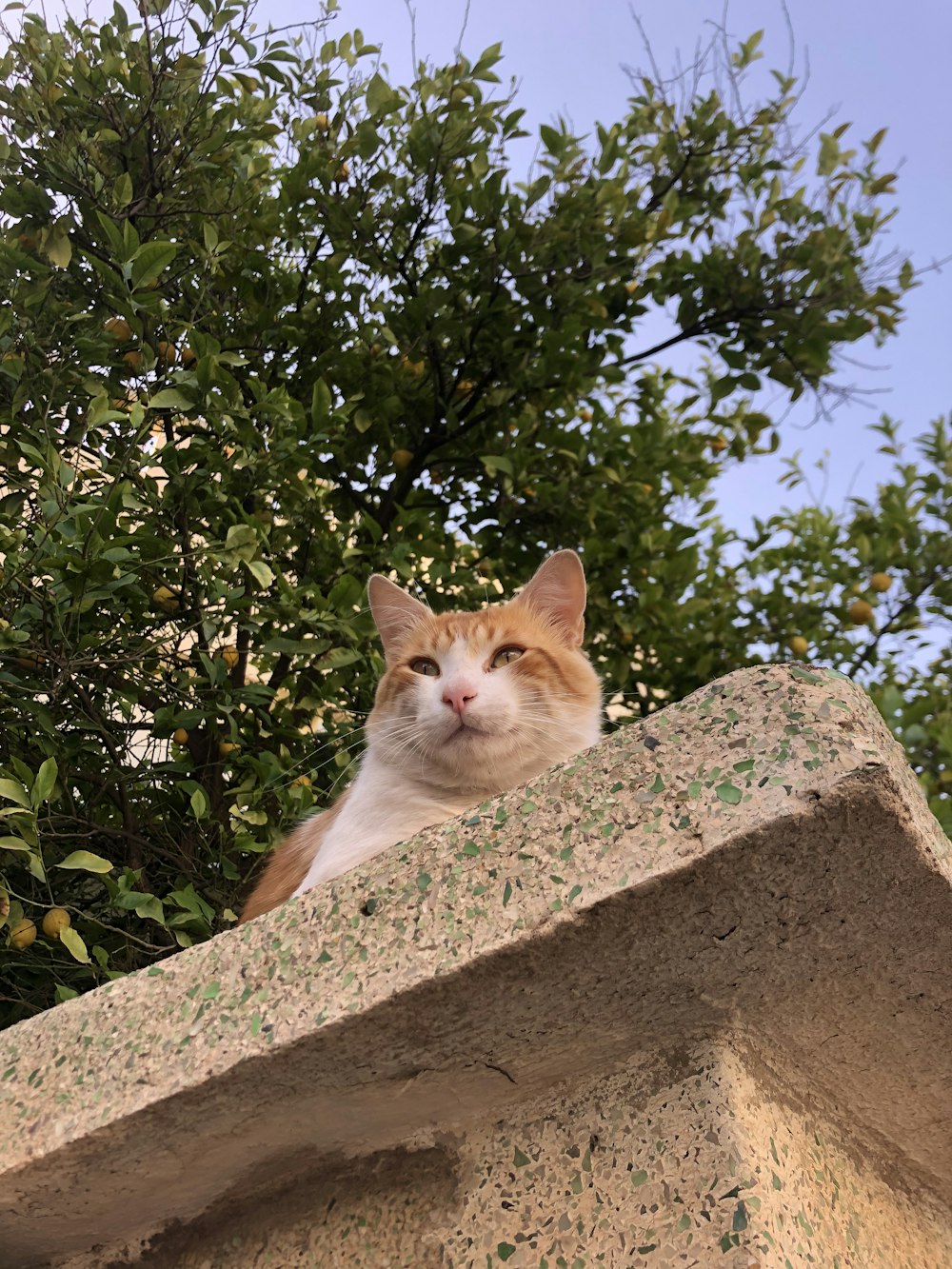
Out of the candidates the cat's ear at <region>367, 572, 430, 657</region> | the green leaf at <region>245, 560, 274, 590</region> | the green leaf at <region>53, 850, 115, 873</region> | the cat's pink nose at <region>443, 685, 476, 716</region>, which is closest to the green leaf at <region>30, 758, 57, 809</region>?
the green leaf at <region>53, 850, 115, 873</region>

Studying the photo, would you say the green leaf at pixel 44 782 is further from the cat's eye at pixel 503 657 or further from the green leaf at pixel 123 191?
the green leaf at pixel 123 191

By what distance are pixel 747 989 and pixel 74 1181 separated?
83 centimetres

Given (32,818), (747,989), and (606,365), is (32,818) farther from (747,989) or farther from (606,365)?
(606,365)

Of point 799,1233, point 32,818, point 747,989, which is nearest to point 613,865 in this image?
point 747,989

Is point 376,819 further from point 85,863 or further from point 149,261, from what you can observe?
point 149,261

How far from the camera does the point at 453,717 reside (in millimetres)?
2193

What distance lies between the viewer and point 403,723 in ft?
7.65

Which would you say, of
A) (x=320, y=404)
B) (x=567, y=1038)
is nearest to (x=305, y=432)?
(x=320, y=404)

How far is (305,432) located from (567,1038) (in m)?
2.39

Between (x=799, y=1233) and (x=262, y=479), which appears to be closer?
(x=799, y=1233)

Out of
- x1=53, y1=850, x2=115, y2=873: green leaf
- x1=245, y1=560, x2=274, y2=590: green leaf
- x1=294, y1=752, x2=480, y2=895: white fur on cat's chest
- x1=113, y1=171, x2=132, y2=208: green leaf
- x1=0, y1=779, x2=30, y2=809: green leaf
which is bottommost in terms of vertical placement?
x1=53, y1=850, x2=115, y2=873: green leaf

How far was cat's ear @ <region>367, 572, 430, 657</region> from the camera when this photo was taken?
2.69 m

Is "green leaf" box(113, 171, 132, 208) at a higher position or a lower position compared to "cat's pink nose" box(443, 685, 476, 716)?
higher

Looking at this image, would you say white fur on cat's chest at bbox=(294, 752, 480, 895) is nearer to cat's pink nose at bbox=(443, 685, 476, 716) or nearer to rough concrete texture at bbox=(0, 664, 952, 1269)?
cat's pink nose at bbox=(443, 685, 476, 716)
